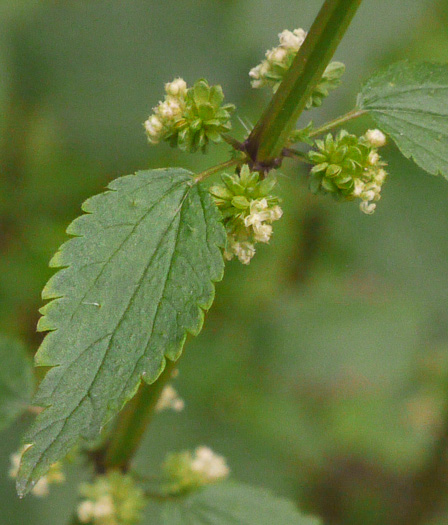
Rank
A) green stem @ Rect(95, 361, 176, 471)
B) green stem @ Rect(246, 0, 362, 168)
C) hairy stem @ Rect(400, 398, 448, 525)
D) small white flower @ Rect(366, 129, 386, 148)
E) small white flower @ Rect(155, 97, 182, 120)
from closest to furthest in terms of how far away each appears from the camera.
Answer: green stem @ Rect(246, 0, 362, 168) → small white flower @ Rect(155, 97, 182, 120) → small white flower @ Rect(366, 129, 386, 148) → green stem @ Rect(95, 361, 176, 471) → hairy stem @ Rect(400, 398, 448, 525)

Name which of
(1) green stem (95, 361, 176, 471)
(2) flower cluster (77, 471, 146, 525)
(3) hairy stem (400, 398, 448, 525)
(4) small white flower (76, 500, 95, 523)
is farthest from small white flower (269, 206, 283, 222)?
(3) hairy stem (400, 398, 448, 525)

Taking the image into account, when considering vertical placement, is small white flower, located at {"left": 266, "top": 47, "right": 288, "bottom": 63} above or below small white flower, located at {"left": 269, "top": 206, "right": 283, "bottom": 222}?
above

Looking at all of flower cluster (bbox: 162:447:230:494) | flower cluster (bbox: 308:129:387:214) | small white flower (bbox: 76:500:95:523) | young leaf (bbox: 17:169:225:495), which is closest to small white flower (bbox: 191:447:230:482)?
flower cluster (bbox: 162:447:230:494)

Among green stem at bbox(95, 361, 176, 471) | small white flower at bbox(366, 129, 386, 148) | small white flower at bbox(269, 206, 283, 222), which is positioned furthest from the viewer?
green stem at bbox(95, 361, 176, 471)

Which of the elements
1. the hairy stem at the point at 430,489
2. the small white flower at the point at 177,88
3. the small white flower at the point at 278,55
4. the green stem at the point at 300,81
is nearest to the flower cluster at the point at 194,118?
the small white flower at the point at 177,88

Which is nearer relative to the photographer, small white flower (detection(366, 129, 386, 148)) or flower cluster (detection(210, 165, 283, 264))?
flower cluster (detection(210, 165, 283, 264))

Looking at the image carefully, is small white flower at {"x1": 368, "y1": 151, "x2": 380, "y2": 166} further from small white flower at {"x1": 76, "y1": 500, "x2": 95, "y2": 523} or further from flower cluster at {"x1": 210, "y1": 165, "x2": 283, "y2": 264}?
small white flower at {"x1": 76, "y1": 500, "x2": 95, "y2": 523}

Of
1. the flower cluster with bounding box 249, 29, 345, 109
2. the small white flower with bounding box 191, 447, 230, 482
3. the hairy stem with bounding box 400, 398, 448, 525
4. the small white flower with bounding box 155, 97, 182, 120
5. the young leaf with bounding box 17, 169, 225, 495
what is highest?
the flower cluster with bounding box 249, 29, 345, 109

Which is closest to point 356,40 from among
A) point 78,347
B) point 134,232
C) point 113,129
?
point 113,129
